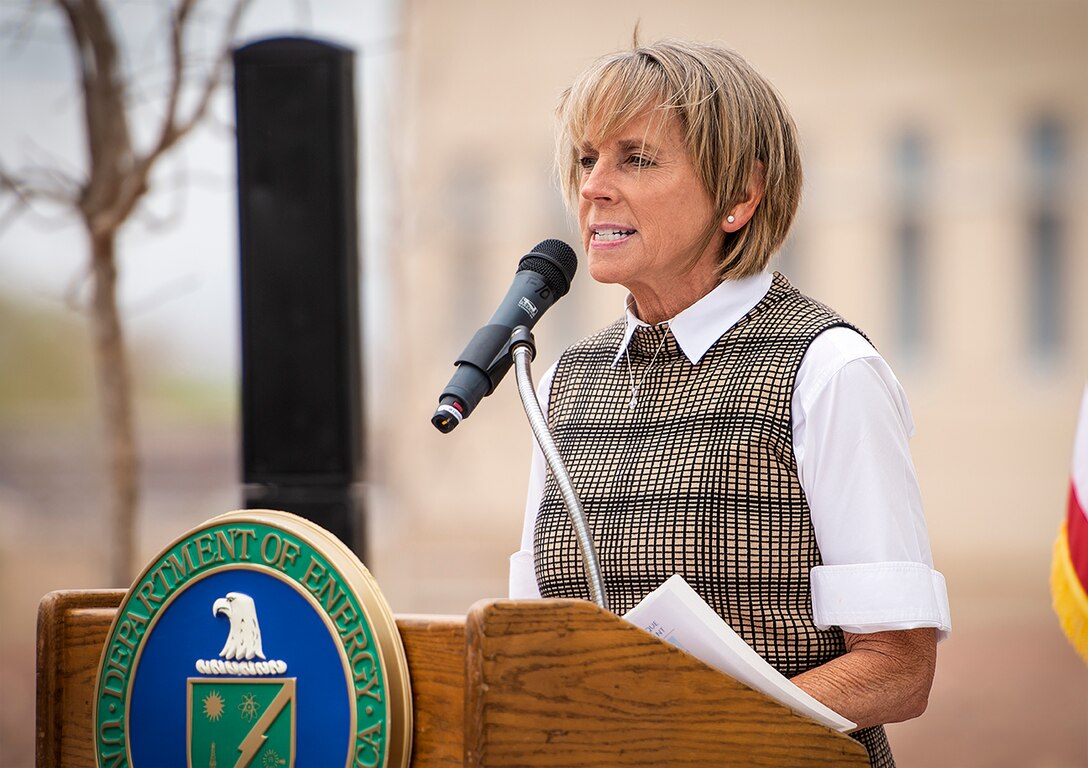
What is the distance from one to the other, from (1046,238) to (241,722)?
14447mm

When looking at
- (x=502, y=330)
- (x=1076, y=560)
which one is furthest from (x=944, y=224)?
(x=502, y=330)

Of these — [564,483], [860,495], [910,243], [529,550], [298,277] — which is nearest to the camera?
[564,483]

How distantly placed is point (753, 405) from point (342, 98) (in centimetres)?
184

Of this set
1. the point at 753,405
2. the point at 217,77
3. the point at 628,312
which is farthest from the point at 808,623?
the point at 217,77

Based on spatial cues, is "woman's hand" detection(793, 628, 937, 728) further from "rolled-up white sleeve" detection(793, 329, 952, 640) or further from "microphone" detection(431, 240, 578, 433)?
"microphone" detection(431, 240, 578, 433)

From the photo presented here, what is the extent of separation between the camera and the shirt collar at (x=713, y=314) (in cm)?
191

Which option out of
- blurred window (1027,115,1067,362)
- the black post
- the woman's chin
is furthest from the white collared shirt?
blurred window (1027,115,1067,362)

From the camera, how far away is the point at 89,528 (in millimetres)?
12477

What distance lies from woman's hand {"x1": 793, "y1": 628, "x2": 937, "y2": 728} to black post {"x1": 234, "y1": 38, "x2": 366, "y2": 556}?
1756mm

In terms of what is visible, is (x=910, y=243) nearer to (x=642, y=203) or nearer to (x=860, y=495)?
(x=642, y=203)

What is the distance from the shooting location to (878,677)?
1644mm

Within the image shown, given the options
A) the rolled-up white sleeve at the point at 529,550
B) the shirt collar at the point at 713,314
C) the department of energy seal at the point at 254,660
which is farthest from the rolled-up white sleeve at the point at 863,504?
the department of energy seal at the point at 254,660

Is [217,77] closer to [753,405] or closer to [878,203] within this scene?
[753,405]

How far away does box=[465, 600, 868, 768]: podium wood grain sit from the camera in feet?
4.35
